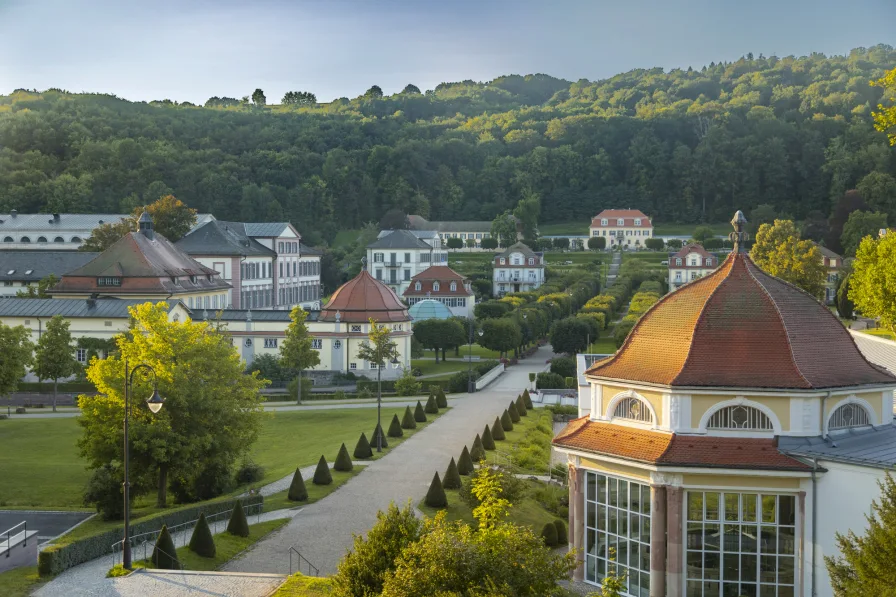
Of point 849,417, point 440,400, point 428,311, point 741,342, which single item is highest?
point 428,311

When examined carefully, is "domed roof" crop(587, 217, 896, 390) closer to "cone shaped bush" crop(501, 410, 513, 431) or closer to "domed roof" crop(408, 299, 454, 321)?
"cone shaped bush" crop(501, 410, 513, 431)

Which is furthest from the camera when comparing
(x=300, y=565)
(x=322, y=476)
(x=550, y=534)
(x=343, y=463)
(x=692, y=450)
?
(x=343, y=463)

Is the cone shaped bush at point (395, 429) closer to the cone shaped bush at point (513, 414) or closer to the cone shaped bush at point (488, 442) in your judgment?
the cone shaped bush at point (488, 442)

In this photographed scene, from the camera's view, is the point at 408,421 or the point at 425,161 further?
the point at 425,161

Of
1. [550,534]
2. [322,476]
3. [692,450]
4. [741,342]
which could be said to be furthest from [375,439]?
[692,450]

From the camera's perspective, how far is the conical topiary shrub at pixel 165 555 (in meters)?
24.2

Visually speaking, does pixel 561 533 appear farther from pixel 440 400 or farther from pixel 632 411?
pixel 440 400

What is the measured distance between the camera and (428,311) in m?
83.7

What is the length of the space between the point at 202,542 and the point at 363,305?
139 ft

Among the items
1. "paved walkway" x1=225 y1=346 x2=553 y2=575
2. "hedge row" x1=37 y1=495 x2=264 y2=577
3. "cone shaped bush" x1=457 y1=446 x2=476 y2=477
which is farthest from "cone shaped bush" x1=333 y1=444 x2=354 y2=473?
"hedge row" x1=37 y1=495 x2=264 y2=577

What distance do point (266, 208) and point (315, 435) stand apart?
313 ft

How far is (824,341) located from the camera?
24.8 meters

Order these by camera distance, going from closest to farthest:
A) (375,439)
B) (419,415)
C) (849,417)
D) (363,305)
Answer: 1. (849,417)
2. (375,439)
3. (419,415)
4. (363,305)

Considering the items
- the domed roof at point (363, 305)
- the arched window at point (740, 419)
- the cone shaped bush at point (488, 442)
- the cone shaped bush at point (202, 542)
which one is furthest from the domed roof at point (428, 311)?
the arched window at point (740, 419)
